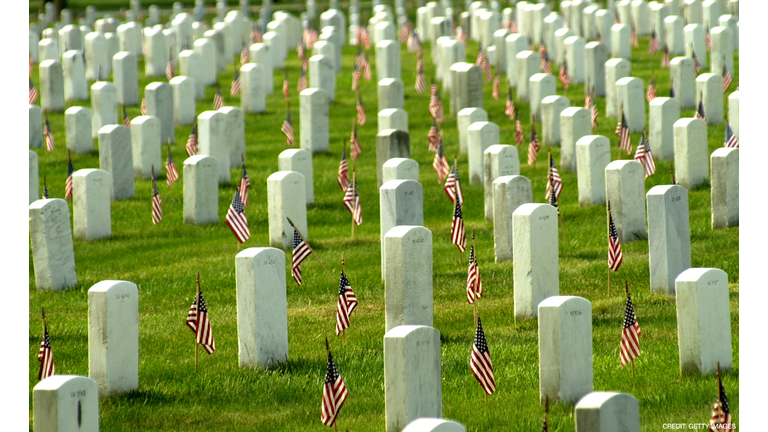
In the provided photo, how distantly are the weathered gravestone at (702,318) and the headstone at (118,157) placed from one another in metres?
8.70

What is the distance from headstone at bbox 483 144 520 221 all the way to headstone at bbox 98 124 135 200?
473 cm

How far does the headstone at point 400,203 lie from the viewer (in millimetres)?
11203

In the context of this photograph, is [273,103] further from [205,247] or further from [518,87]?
[205,247]

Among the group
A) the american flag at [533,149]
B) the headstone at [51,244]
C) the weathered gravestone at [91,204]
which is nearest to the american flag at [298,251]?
the headstone at [51,244]

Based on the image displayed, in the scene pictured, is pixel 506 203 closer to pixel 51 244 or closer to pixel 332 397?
pixel 51 244

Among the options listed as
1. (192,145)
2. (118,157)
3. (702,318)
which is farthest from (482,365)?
(192,145)

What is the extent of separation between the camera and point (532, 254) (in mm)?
9852

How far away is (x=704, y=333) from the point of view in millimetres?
8180

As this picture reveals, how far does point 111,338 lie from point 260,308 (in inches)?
45.1

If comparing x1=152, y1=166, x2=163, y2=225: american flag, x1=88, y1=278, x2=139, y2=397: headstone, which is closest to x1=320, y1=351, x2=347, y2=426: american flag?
x1=88, y1=278, x2=139, y2=397: headstone

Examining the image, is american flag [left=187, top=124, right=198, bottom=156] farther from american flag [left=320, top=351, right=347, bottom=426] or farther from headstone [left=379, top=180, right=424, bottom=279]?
american flag [left=320, top=351, right=347, bottom=426]

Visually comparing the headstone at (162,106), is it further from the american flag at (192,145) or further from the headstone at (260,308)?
the headstone at (260,308)

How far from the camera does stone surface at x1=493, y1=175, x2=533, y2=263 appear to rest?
11.7 metres

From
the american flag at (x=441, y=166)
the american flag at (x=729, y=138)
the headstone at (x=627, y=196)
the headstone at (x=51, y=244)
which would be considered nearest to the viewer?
the headstone at (x=51, y=244)
